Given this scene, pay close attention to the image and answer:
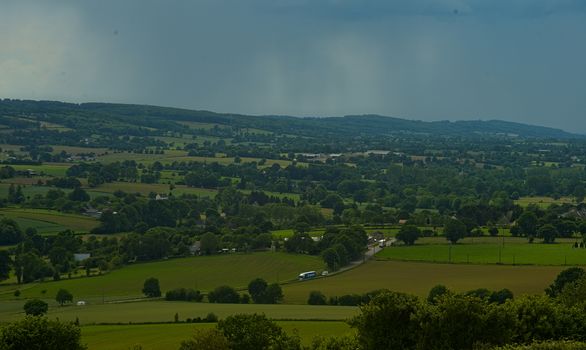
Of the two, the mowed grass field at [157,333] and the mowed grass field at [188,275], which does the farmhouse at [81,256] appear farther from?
the mowed grass field at [157,333]

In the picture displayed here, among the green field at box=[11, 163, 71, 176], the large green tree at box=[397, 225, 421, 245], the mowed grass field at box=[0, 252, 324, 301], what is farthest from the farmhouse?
the green field at box=[11, 163, 71, 176]

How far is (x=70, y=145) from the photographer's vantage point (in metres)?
198

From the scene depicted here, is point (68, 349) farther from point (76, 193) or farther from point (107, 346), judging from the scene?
point (76, 193)

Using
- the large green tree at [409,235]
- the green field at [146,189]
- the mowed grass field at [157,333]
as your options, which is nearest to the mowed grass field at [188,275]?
the large green tree at [409,235]

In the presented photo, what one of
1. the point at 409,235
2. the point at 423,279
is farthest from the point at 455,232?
the point at 423,279

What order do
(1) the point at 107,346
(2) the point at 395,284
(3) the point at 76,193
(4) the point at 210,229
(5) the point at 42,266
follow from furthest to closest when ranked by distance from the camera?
(3) the point at 76,193 < (4) the point at 210,229 < (5) the point at 42,266 < (2) the point at 395,284 < (1) the point at 107,346

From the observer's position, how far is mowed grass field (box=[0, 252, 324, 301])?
212 feet

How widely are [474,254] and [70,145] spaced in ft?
457

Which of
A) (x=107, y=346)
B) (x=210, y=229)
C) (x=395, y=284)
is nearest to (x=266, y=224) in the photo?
(x=210, y=229)

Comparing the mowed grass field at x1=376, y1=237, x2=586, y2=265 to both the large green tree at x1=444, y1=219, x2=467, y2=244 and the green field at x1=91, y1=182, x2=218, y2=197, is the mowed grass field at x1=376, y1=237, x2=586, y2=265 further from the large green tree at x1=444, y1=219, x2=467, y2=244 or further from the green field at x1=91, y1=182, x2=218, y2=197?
the green field at x1=91, y1=182, x2=218, y2=197

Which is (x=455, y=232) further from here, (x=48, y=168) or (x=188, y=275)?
(x=48, y=168)

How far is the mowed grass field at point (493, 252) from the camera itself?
71.3 m

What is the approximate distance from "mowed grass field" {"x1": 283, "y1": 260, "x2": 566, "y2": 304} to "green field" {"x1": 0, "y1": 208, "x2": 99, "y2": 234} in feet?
119

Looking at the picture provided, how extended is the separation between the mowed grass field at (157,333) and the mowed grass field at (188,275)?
1551 centimetres
